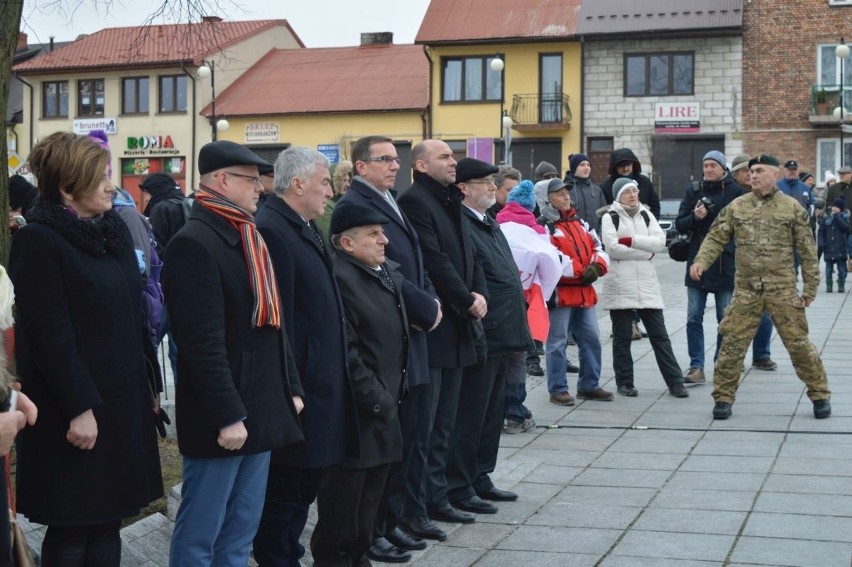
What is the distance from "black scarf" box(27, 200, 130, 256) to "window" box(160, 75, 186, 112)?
1919 inches

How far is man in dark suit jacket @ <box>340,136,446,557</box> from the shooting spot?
6.35 metres

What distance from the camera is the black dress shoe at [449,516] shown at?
7031 mm

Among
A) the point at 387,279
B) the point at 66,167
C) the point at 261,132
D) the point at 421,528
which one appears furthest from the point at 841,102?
the point at 66,167

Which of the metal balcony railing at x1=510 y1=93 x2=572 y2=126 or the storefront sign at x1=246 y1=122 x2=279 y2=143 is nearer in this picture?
the metal balcony railing at x1=510 y1=93 x2=572 y2=126

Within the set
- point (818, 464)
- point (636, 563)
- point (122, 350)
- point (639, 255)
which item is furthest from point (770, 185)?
point (122, 350)

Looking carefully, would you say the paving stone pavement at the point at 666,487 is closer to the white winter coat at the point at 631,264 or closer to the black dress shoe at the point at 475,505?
the black dress shoe at the point at 475,505

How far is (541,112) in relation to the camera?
4609cm

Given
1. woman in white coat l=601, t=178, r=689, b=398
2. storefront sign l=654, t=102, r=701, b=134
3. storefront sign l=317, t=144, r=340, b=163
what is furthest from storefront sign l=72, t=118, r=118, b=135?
woman in white coat l=601, t=178, r=689, b=398

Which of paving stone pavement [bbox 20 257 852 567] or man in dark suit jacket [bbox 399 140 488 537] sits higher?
man in dark suit jacket [bbox 399 140 488 537]

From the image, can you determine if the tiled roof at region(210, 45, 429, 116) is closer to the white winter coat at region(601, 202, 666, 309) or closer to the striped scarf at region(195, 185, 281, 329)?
the white winter coat at region(601, 202, 666, 309)

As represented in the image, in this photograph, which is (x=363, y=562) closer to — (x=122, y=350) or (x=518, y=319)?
(x=122, y=350)

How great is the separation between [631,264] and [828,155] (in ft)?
115

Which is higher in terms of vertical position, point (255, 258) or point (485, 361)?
point (255, 258)

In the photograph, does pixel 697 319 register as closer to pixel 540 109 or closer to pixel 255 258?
pixel 255 258
